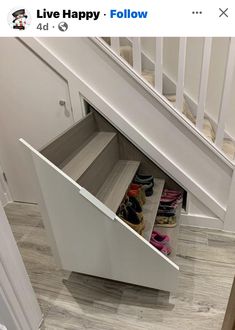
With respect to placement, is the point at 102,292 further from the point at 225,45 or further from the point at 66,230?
the point at 225,45

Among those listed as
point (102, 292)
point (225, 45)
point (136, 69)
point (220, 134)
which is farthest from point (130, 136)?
point (225, 45)

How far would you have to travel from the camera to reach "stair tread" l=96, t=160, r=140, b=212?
1.37m

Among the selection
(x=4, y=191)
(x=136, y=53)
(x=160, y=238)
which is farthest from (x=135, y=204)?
(x=4, y=191)

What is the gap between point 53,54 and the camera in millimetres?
1515

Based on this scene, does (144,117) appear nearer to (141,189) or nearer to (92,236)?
(141,189)

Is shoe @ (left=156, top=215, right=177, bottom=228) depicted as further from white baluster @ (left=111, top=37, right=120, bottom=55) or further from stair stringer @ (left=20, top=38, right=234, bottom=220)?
white baluster @ (left=111, top=37, right=120, bottom=55)

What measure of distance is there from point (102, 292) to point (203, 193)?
0.97 metres

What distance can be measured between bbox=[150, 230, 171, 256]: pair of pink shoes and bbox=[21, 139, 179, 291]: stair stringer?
0.25m

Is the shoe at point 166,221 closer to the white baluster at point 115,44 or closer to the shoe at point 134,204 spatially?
the shoe at point 134,204

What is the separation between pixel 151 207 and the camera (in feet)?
5.11

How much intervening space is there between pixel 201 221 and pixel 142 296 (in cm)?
76

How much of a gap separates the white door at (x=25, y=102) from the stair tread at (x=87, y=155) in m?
0.27
